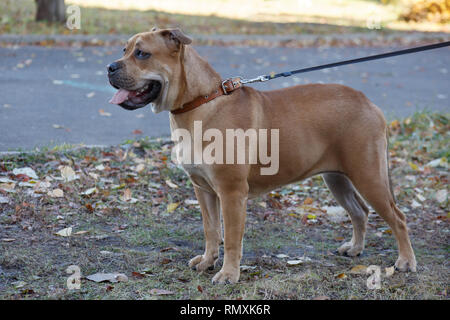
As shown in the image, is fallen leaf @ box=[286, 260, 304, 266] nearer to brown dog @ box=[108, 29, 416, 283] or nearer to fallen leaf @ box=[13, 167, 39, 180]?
brown dog @ box=[108, 29, 416, 283]

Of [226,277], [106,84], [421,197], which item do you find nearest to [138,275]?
[226,277]

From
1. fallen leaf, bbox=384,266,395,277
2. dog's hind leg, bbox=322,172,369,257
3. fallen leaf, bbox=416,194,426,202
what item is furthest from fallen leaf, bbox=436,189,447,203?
fallen leaf, bbox=384,266,395,277

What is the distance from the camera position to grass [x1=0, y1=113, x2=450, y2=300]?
13.5ft

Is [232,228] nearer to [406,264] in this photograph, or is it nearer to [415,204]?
[406,264]

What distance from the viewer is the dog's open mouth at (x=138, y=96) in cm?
415

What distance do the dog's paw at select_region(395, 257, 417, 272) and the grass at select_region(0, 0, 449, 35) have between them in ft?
37.3

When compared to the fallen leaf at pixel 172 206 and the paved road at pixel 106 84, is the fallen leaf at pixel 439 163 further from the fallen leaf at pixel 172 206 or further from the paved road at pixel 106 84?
the fallen leaf at pixel 172 206

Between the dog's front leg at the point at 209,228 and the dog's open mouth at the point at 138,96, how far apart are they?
873 millimetres

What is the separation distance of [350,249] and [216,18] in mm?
14612

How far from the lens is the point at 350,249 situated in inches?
197

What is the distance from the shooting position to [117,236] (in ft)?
16.6
